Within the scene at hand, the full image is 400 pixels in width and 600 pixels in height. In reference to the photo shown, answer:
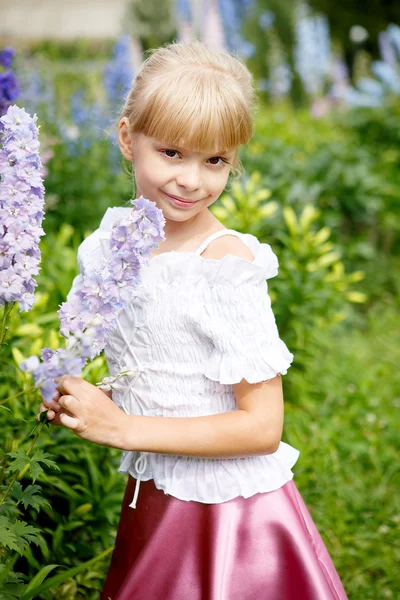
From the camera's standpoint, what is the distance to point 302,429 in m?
3.42

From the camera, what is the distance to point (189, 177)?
4.97 feet

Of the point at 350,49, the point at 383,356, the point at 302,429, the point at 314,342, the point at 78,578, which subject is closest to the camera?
the point at 78,578

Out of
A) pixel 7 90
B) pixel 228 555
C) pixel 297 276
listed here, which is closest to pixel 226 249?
pixel 228 555

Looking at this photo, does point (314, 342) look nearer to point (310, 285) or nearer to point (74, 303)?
point (310, 285)

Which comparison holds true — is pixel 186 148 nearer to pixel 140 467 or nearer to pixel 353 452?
pixel 140 467

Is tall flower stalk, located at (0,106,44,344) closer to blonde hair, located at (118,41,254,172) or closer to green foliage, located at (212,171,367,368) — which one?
blonde hair, located at (118,41,254,172)

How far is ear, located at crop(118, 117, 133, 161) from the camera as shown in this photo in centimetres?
166

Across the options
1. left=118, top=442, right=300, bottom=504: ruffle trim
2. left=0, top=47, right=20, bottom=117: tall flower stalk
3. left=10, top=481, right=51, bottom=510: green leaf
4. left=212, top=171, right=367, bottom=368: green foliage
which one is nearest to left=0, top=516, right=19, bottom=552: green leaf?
left=10, top=481, right=51, bottom=510: green leaf

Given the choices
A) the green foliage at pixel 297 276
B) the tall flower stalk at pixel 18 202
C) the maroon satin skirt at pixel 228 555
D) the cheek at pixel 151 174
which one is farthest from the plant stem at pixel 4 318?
the green foliage at pixel 297 276

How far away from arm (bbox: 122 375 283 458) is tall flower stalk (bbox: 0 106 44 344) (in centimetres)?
34

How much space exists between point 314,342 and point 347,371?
33 cm

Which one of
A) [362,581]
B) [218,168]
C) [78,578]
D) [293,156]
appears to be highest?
[218,168]

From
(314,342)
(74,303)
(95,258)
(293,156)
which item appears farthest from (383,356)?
(74,303)

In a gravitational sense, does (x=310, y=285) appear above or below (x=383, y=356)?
above
